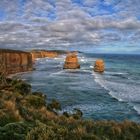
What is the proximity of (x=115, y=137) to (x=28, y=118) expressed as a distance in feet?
12.6

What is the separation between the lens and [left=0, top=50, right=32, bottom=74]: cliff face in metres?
80.1

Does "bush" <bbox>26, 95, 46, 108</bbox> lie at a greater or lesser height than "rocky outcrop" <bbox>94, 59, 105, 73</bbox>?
greater

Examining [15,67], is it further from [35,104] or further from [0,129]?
[0,129]

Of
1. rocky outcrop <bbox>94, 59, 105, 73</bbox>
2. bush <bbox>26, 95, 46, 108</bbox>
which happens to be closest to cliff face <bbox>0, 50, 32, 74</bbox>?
rocky outcrop <bbox>94, 59, 105, 73</bbox>

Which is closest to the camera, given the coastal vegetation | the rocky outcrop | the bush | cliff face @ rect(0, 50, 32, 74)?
the coastal vegetation

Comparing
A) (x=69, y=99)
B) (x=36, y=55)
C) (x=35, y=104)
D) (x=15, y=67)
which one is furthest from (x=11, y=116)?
(x=36, y=55)

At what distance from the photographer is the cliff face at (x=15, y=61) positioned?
263 feet

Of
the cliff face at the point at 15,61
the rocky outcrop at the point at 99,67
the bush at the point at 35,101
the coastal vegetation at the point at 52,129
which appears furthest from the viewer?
the rocky outcrop at the point at 99,67

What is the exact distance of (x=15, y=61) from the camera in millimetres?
85625

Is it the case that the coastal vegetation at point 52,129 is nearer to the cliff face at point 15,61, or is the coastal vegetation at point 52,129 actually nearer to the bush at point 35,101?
the bush at point 35,101

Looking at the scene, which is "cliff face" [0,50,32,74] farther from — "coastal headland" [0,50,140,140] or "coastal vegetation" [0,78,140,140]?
"coastal vegetation" [0,78,140,140]

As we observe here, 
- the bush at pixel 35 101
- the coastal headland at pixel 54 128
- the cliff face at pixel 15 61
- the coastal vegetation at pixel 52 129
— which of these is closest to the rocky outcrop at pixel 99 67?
the cliff face at pixel 15 61

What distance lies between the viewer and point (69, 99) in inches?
1457

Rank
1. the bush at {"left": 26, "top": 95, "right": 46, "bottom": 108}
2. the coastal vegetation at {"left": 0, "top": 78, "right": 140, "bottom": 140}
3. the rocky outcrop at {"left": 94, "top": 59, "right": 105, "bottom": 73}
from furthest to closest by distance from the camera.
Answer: the rocky outcrop at {"left": 94, "top": 59, "right": 105, "bottom": 73} → the bush at {"left": 26, "top": 95, "right": 46, "bottom": 108} → the coastal vegetation at {"left": 0, "top": 78, "right": 140, "bottom": 140}
